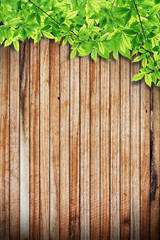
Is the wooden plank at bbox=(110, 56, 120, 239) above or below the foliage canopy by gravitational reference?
below

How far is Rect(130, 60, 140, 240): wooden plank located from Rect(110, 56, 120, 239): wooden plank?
0.12 m

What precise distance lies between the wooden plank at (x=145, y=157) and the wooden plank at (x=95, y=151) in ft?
1.27

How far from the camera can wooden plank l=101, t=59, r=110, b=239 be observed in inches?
75.5

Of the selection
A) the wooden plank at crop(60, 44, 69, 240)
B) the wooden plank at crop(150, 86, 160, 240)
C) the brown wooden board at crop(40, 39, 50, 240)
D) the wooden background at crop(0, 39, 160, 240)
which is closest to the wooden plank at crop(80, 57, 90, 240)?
the wooden background at crop(0, 39, 160, 240)

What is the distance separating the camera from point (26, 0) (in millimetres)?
1128

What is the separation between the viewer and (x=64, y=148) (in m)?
1.90

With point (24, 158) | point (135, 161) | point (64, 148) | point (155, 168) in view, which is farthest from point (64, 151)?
point (155, 168)

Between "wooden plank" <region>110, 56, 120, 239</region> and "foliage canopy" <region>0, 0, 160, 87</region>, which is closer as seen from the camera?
"foliage canopy" <region>0, 0, 160, 87</region>

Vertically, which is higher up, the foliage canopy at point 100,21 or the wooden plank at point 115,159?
the foliage canopy at point 100,21

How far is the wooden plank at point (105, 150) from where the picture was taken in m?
1.92

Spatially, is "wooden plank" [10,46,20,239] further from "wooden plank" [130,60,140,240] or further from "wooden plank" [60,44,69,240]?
"wooden plank" [130,60,140,240]

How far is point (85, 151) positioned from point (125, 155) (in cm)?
35

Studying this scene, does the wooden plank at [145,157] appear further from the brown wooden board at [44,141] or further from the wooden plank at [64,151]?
the brown wooden board at [44,141]

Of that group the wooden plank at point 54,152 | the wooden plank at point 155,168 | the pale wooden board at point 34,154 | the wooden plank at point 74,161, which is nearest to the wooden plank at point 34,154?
the pale wooden board at point 34,154
